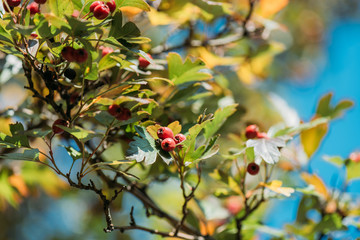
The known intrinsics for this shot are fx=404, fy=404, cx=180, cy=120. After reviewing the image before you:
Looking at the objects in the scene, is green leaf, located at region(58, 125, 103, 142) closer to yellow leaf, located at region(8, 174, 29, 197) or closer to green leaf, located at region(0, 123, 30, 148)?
green leaf, located at region(0, 123, 30, 148)

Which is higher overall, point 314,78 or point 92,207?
point 314,78

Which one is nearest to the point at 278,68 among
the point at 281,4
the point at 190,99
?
the point at 281,4

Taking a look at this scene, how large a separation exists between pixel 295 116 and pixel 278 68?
1867 mm

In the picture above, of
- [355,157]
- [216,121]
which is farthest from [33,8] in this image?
[355,157]

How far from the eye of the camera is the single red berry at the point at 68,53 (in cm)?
88

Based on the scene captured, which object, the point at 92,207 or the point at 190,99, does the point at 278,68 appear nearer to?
the point at 92,207

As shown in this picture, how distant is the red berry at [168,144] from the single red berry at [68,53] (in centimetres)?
27

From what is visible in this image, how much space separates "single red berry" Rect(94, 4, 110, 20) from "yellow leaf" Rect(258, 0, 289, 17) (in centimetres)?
99

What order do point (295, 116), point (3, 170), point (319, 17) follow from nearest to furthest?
1. point (3, 170)
2. point (295, 116)
3. point (319, 17)

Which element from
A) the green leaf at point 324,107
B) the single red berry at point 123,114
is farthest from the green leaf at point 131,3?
the green leaf at point 324,107

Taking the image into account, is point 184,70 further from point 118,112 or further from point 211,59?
point 211,59

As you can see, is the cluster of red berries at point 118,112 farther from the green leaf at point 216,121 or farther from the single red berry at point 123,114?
the green leaf at point 216,121

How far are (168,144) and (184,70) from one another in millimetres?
287

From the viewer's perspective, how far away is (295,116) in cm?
157
